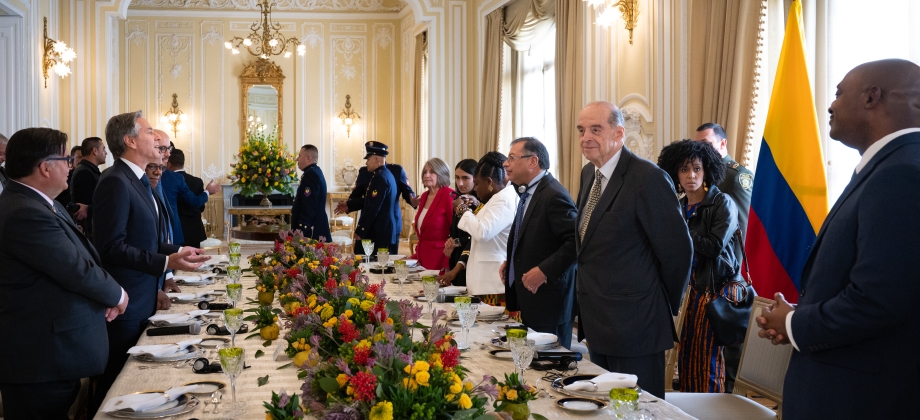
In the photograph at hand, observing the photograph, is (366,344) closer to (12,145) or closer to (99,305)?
(99,305)

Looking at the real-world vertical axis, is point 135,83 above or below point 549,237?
above

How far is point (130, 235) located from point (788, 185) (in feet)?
10.6

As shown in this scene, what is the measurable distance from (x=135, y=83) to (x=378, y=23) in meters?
4.30

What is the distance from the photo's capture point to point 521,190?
157 inches

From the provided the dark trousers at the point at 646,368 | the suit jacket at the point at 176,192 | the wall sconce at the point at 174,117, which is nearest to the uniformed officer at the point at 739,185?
the dark trousers at the point at 646,368

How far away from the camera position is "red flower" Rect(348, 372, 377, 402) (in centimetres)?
147

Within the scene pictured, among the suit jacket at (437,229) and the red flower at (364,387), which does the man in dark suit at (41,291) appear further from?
the suit jacket at (437,229)

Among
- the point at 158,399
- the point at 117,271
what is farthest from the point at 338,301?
the point at 117,271

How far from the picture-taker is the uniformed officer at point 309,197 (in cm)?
750

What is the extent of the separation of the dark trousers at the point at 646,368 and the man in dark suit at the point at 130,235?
1.92m

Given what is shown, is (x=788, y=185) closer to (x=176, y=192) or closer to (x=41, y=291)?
(x=41, y=291)

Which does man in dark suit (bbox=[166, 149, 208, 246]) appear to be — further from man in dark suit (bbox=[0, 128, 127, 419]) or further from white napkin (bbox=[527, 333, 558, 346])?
white napkin (bbox=[527, 333, 558, 346])

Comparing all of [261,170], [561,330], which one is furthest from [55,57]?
[561,330]

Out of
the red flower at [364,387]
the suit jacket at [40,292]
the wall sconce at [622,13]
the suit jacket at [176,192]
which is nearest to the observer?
the red flower at [364,387]
